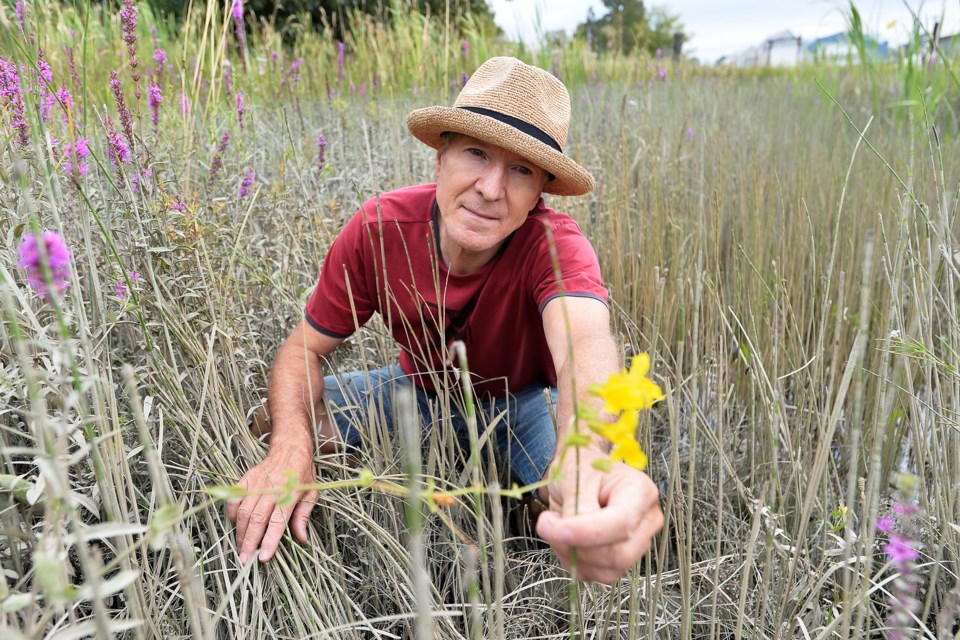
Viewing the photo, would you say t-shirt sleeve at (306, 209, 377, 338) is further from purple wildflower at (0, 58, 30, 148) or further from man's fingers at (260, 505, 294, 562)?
purple wildflower at (0, 58, 30, 148)

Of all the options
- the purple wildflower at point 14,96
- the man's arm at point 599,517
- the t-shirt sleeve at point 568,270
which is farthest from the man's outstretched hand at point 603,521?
the purple wildflower at point 14,96

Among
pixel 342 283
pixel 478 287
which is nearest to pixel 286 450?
pixel 342 283

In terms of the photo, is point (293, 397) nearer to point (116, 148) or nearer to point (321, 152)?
point (116, 148)

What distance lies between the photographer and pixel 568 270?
49.3 inches

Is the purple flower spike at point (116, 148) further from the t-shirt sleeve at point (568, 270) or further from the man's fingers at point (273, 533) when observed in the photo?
the t-shirt sleeve at point (568, 270)

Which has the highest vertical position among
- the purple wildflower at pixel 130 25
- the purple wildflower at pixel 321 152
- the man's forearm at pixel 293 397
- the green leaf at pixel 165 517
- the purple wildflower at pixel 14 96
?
the purple wildflower at pixel 130 25

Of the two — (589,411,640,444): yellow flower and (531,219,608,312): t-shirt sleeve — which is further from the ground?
(589,411,640,444): yellow flower

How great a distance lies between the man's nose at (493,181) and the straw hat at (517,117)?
0.17 feet

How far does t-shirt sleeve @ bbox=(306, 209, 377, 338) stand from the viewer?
1.48 m

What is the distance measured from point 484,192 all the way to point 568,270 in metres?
0.23

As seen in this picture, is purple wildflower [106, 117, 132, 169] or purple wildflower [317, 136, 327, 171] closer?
purple wildflower [106, 117, 132, 169]

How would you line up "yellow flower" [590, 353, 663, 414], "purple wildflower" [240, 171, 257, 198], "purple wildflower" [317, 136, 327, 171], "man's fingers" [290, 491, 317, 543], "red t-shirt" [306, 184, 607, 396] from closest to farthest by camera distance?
1. "yellow flower" [590, 353, 663, 414]
2. "man's fingers" [290, 491, 317, 543]
3. "red t-shirt" [306, 184, 607, 396]
4. "purple wildflower" [240, 171, 257, 198]
5. "purple wildflower" [317, 136, 327, 171]

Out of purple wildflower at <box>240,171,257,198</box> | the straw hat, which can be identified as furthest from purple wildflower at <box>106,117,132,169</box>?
the straw hat

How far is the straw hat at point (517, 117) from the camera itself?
1236 millimetres
